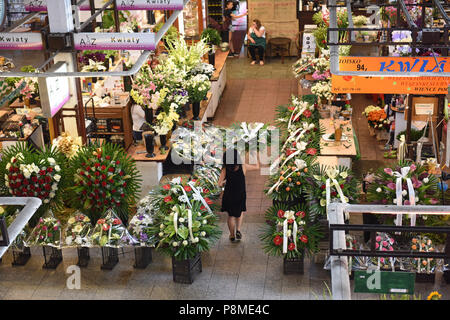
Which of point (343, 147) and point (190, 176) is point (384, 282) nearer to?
point (190, 176)

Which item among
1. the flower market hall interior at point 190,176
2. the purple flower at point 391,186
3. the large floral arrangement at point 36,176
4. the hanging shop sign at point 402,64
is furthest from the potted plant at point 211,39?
the hanging shop sign at point 402,64

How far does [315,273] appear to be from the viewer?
342 inches

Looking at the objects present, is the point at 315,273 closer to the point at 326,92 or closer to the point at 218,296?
the point at 218,296

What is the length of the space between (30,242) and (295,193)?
3377 mm

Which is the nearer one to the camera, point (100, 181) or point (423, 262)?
point (423, 262)

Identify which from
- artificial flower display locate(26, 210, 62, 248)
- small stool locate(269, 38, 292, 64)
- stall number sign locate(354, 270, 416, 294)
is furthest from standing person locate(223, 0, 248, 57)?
stall number sign locate(354, 270, 416, 294)

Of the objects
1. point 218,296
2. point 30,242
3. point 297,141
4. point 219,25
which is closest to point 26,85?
point 30,242

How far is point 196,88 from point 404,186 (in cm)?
466

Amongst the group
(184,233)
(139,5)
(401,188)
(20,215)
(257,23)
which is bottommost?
(184,233)

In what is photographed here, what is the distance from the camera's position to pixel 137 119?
11062mm

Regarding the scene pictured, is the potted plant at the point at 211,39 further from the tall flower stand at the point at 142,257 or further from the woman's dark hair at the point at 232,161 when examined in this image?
the tall flower stand at the point at 142,257

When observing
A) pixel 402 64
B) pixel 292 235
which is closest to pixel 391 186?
pixel 292 235

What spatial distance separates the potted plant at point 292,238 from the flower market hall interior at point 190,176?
0.02 m

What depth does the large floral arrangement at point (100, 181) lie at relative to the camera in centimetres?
883
